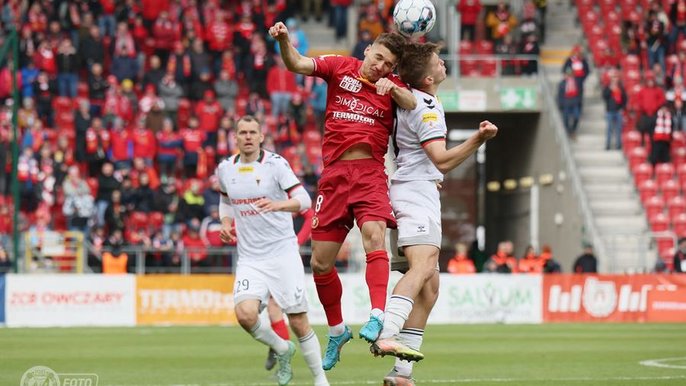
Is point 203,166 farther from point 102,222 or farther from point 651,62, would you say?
point 651,62

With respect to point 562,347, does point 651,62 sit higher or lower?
higher

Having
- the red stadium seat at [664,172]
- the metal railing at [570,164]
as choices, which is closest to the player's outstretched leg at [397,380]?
the metal railing at [570,164]

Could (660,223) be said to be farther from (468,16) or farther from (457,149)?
(457,149)

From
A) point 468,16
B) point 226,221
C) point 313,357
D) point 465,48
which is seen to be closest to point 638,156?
point 465,48

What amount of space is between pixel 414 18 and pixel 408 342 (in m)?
2.47

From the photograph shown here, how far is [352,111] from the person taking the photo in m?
Result: 9.70

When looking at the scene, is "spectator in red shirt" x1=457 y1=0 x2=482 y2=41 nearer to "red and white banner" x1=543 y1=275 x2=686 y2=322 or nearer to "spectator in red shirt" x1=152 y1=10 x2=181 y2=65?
"spectator in red shirt" x1=152 y1=10 x2=181 y2=65

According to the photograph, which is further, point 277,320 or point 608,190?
point 608,190

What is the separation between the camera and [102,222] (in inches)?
1048

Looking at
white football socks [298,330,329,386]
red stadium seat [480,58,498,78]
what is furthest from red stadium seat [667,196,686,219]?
white football socks [298,330,329,386]

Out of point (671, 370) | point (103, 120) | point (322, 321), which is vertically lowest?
point (322, 321)

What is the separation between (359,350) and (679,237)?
1425cm

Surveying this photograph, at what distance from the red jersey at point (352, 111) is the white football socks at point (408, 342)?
1323 millimetres

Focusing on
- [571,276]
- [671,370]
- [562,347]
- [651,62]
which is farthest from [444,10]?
[671,370]
